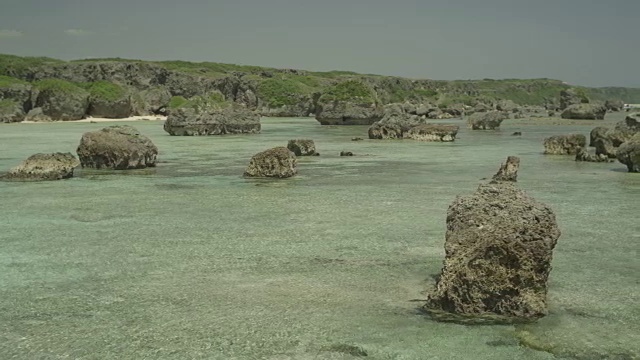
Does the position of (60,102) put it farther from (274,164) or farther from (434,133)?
(274,164)

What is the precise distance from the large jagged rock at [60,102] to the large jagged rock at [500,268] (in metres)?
57.2

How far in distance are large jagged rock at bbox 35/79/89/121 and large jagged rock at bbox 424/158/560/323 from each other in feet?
188

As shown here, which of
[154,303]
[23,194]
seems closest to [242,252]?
[154,303]

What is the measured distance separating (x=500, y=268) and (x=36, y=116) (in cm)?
5730

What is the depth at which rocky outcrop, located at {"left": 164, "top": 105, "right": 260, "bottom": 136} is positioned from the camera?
36.9 metres

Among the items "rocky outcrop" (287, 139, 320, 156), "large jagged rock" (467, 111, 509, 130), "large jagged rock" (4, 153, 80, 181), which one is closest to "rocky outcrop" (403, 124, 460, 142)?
"rocky outcrop" (287, 139, 320, 156)

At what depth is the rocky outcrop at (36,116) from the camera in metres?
56.6

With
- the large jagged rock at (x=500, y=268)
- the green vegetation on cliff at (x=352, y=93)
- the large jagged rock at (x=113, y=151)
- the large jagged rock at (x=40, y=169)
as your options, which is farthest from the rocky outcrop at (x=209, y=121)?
the large jagged rock at (x=500, y=268)

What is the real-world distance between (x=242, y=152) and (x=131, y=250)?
16.0m

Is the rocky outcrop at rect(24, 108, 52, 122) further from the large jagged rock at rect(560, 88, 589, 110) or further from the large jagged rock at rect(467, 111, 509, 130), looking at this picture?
the large jagged rock at rect(560, 88, 589, 110)

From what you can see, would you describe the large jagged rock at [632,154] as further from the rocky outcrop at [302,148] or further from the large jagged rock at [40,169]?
the large jagged rock at [40,169]

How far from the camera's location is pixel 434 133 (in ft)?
104

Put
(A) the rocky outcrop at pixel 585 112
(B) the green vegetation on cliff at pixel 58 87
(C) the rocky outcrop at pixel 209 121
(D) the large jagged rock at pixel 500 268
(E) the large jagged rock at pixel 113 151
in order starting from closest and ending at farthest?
1. (D) the large jagged rock at pixel 500 268
2. (E) the large jagged rock at pixel 113 151
3. (C) the rocky outcrop at pixel 209 121
4. (B) the green vegetation on cliff at pixel 58 87
5. (A) the rocky outcrop at pixel 585 112

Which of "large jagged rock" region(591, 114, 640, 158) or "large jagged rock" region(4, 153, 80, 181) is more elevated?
"large jagged rock" region(591, 114, 640, 158)
